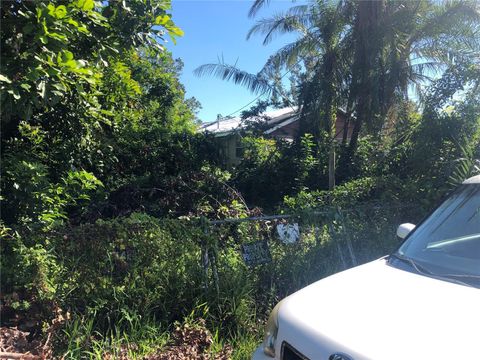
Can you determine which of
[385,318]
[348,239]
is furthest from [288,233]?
[385,318]

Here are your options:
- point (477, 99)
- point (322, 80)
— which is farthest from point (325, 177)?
point (477, 99)

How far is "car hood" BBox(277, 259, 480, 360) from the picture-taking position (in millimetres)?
1992

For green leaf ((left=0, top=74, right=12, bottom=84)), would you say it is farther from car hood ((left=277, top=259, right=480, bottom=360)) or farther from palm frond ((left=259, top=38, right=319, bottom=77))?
palm frond ((left=259, top=38, right=319, bottom=77))

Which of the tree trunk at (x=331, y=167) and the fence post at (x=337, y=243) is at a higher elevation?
the tree trunk at (x=331, y=167)

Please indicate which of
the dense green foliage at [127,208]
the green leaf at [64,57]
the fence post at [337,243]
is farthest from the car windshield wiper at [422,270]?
the green leaf at [64,57]

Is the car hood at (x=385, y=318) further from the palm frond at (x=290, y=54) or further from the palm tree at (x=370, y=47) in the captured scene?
the palm frond at (x=290, y=54)

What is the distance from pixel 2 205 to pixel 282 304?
3.67 metres

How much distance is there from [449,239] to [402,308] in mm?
1237

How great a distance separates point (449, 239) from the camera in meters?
→ 3.32

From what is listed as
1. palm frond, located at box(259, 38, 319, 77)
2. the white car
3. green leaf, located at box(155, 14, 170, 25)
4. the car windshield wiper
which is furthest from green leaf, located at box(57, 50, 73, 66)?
palm frond, located at box(259, 38, 319, 77)

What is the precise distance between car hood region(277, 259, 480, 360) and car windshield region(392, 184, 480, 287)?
10.5 inches

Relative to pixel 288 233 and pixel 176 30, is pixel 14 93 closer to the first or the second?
pixel 176 30

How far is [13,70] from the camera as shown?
13.3 ft

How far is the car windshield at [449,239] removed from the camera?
9.57 feet
